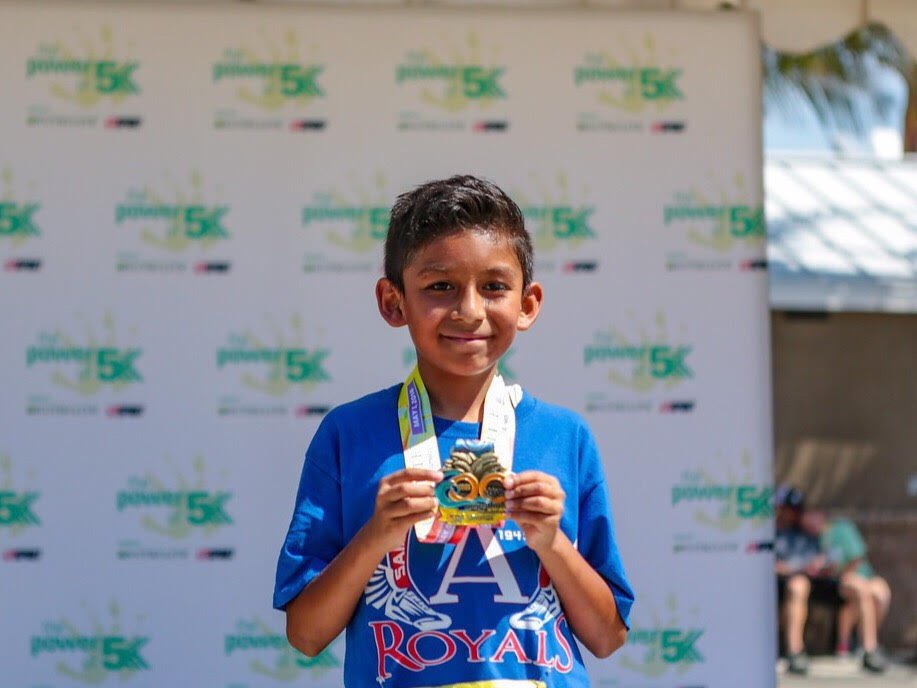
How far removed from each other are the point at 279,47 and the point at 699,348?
2212mm

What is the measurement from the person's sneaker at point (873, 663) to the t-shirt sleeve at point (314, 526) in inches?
354

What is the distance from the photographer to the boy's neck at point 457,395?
201 centimetres

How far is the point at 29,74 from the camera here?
16.9 feet

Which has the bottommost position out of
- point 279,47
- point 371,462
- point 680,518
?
point 680,518

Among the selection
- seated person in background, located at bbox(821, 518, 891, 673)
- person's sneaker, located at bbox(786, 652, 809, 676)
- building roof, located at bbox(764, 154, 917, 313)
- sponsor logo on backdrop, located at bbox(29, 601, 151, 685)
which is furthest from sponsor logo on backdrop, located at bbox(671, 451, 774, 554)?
building roof, located at bbox(764, 154, 917, 313)

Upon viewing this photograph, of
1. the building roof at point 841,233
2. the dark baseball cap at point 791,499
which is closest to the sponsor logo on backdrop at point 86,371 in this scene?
the dark baseball cap at point 791,499

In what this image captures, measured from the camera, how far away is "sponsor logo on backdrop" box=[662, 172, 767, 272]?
5289mm

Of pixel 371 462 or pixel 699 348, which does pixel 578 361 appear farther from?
pixel 371 462

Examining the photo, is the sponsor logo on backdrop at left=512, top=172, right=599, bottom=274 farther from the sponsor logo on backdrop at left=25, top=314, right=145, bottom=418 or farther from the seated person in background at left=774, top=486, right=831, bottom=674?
the seated person in background at left=774, top=486, right=831, bottom=674

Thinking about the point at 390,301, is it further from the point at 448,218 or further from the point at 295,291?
the point at 295,291

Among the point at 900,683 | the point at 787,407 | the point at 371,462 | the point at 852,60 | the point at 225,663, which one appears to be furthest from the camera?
the point at 787,407

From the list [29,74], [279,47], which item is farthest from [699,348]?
[29,74]

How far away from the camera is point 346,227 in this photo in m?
5.20

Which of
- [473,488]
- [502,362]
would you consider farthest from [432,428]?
[502,362]
